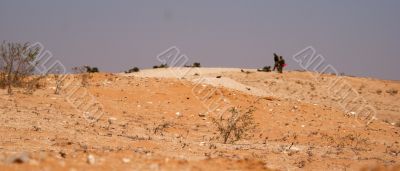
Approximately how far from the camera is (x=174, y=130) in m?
11.9

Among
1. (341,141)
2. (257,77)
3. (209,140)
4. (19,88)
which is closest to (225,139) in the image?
(209,140)

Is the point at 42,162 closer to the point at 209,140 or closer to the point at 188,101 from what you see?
the point at 209,140

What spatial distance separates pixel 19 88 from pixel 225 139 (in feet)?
30.2

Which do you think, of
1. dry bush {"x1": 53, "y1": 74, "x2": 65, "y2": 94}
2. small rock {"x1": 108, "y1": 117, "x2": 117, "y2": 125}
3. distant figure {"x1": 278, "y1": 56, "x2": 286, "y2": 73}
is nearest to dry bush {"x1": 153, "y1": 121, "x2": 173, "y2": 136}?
small rock {"x1": 108, "y1": 117, "x2": 117, "y2": 125}

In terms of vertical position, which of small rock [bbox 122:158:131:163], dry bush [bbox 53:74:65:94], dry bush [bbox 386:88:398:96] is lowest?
small rock [bbox 122:158:131:163]

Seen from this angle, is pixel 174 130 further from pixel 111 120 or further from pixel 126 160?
pixel 126 160

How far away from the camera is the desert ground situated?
19.5ft

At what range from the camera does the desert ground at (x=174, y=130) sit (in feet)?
19.5

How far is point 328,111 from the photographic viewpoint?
56.4ft

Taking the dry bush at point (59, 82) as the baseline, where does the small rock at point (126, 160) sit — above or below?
below

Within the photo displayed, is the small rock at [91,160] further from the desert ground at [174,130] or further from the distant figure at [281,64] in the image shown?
the distant figure at [281,64]

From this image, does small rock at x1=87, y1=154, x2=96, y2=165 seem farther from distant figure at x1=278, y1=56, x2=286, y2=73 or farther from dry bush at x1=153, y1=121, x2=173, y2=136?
distant figure at x1=278, y1=56, x2=286, y2=73

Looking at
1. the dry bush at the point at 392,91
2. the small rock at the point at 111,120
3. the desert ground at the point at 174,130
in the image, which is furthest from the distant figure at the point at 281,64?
the small rock at the point at 111,120

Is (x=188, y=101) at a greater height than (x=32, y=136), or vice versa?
(x=188, y=101)
